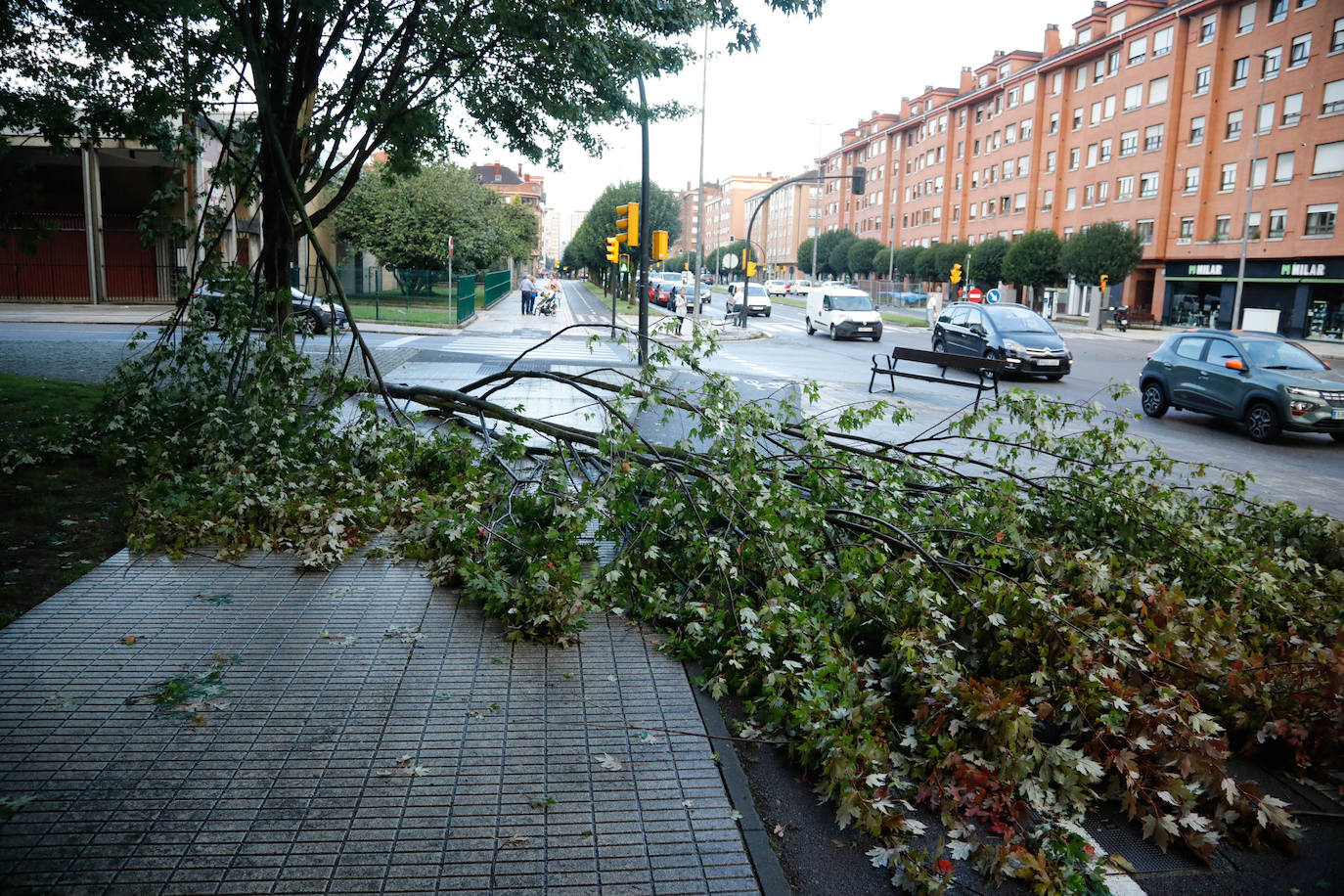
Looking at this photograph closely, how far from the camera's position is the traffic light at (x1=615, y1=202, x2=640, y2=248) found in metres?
21.0

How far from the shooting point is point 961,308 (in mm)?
24125

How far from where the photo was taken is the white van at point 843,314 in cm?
3516

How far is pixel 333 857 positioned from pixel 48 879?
866mm

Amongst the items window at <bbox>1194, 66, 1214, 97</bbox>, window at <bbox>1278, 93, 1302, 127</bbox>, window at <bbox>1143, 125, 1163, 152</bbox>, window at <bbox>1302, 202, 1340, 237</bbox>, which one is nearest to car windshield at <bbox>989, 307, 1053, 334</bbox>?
window at <bbox>1302, 202, 1340, 237</bbox>

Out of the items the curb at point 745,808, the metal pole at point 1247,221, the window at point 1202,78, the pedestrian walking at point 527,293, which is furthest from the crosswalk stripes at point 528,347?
the window at point 1202,78

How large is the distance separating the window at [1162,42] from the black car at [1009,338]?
3716cm

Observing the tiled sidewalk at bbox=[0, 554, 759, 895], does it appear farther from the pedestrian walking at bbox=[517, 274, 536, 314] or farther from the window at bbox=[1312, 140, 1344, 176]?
the window at bbox=[1312, 140, 1344, 176]

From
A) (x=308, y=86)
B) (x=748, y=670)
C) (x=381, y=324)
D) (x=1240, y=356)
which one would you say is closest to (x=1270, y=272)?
(x=1240, y=356)

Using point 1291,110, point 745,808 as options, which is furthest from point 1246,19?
point 745,808

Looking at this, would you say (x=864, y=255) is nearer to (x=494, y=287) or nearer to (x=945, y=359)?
(x=494, y=287)

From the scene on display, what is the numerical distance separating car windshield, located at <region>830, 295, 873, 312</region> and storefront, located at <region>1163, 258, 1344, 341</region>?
21500mm

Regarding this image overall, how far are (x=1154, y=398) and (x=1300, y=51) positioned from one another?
123ft

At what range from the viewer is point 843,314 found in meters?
35.4

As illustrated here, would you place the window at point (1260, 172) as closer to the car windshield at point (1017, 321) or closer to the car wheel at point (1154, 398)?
the car windshield at point (1017, 321)
